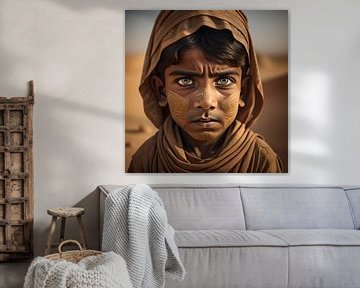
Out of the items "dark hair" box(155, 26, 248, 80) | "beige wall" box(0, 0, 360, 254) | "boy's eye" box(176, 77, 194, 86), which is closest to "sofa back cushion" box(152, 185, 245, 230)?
"beige wall" box(0, 0, 360, 254)

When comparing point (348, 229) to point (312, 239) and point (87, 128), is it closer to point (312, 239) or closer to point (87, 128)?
point (312, 239)

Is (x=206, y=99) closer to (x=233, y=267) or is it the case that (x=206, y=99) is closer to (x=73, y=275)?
(x=233, y=267)

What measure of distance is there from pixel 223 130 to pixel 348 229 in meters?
1.23

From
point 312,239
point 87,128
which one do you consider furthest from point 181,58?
point 312,239

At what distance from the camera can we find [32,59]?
154 inches

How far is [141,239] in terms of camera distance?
287 cm

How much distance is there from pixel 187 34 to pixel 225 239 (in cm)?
168

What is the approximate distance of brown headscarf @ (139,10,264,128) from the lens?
3.94 metres

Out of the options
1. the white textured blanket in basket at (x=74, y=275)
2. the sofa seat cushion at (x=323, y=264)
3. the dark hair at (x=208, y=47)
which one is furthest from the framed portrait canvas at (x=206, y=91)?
the white textured blanket in basket at (x=74, y=275)

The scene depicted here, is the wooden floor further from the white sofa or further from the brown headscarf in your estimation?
the brown headscarf

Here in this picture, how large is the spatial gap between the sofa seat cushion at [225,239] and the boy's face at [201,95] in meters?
0.89

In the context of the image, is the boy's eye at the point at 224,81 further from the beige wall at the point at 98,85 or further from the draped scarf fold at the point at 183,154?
the beige wall at the point at 98,85

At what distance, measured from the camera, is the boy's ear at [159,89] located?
3969 mm

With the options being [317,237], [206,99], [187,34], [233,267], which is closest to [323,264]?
[317,237]
